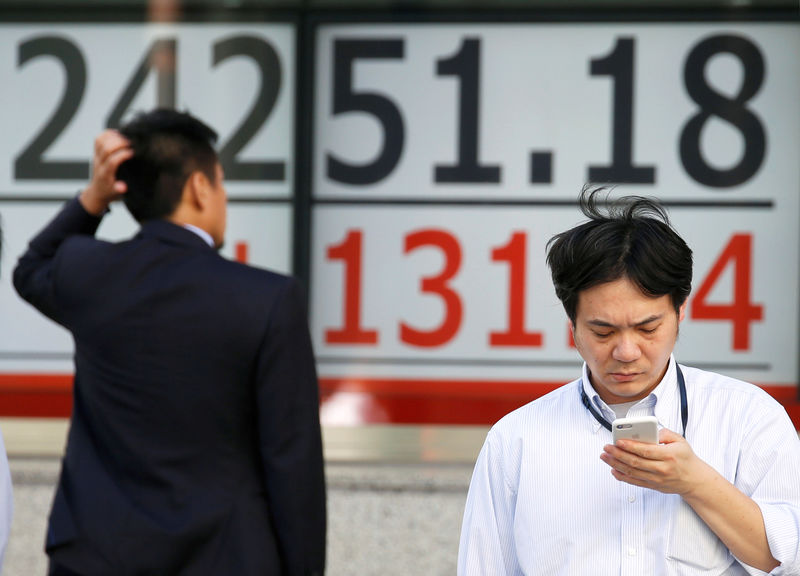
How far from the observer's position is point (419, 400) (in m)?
5.62

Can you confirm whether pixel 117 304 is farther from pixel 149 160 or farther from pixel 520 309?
pixel 520 309

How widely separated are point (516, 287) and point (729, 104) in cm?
137

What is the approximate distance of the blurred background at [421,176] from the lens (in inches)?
218

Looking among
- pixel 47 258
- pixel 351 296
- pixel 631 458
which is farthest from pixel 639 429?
pixel 351 296

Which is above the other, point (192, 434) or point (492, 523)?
point (192, 434)

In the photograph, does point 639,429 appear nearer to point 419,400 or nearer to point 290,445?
point 290,445

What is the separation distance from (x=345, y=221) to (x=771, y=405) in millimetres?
3584

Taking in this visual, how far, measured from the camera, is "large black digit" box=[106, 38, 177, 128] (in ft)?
18.8

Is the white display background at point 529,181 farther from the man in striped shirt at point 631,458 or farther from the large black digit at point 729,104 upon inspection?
the man in striped shirt at point 631,458

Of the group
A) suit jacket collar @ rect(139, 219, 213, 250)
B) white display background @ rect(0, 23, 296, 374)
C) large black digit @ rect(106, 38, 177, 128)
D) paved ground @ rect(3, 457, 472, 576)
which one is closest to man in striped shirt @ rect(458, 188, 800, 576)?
suit jacket collar @ rect(139, 219, 213, 250)

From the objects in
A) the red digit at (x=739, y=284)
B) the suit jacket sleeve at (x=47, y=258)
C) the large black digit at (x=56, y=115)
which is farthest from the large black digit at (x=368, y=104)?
the suit jacket sleeve at (x=47, y=258)

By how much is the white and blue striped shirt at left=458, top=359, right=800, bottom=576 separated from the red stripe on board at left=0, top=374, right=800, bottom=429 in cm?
311

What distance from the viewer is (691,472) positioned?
2107 millimetres

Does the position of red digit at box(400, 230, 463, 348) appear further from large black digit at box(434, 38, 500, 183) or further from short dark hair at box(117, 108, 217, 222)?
short dark hair at box(117, 108, 217, 222)
